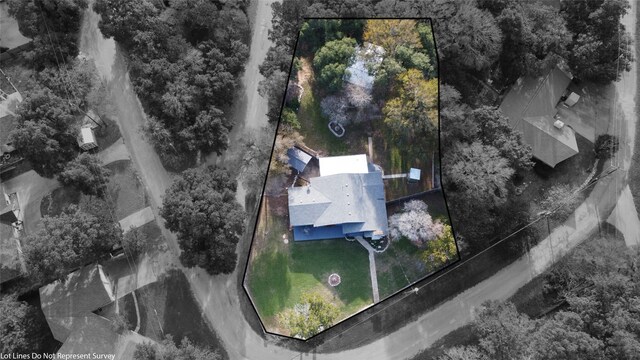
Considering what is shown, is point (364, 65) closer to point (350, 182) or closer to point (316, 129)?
point (316, 129)

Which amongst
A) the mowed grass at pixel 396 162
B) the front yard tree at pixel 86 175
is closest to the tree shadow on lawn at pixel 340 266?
the mowed grass at pixel 396 162

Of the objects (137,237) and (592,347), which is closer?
(592,347)

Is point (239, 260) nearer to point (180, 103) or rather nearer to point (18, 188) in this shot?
point (180, 103)

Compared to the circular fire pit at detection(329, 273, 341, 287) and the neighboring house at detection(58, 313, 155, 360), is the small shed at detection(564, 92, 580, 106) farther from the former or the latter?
the neighboring house at detection(58, 313, 155, 360)

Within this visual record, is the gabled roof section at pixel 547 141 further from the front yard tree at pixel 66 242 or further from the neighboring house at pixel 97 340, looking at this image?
the neighboring house at pixel 97 340

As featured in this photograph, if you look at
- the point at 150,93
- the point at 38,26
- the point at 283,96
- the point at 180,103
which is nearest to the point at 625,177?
the point at 283,96

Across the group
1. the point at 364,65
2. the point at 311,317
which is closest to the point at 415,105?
the point at 364,65
